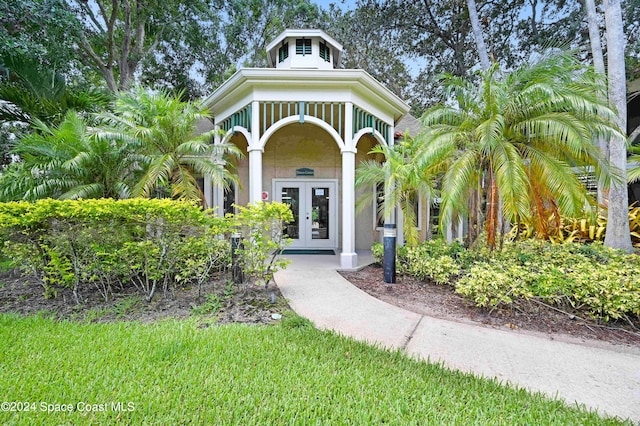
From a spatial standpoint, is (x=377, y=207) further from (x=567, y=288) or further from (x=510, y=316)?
(x=567, y=288)

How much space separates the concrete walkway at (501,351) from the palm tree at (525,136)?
2.43 metres

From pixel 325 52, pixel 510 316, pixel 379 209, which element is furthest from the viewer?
pixel 379 209

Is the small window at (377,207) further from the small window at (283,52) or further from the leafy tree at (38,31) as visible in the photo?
the leafy tree at (38,31)

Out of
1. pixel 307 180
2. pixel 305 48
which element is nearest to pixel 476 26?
pixel 305 48

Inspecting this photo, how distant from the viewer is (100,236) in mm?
4816

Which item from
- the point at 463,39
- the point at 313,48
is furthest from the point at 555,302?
the point at 463,39

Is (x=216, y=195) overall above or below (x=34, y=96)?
below

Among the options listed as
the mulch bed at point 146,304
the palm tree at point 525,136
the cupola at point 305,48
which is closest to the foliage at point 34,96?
the mulch bed at point 146,304

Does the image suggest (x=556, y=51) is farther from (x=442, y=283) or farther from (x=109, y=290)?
(x=109, y=290)

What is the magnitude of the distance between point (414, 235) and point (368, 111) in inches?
144

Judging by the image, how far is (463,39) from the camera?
17688 millimetres

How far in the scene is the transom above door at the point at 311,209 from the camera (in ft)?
36.4

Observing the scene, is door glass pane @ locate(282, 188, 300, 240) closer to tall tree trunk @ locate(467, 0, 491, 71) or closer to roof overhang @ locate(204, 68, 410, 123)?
roof overhang @ locate(204, 68, 410, 123)

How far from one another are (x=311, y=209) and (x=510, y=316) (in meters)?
7.38
